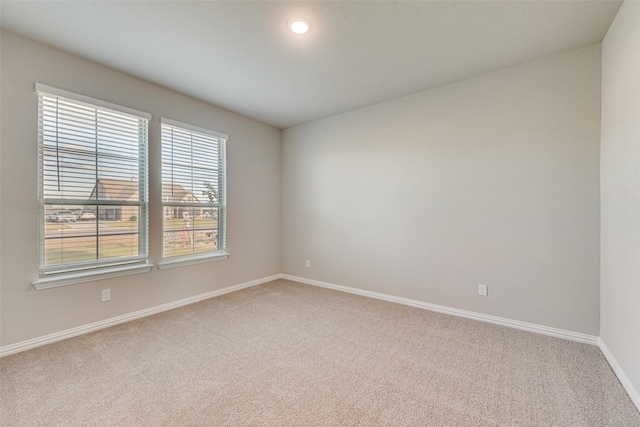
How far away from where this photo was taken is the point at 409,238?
340 centimetres

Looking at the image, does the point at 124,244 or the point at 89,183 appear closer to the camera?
the point at 89,183

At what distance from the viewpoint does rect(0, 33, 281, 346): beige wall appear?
2.24 metres

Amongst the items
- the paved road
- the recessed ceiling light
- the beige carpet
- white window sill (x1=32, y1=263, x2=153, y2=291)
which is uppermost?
the recessed ceiling light

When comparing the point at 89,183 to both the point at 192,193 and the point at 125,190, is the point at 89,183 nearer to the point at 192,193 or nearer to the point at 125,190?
the point at 125,190

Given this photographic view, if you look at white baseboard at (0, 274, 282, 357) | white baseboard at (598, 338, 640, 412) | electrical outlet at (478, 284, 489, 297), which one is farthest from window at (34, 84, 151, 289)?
white baseboard at (598, 338, 640, 412)

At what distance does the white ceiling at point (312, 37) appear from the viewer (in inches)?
76.9

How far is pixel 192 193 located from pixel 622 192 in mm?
4140

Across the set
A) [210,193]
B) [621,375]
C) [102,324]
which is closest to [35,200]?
[102,324]

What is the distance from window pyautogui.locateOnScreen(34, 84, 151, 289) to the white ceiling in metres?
0.54

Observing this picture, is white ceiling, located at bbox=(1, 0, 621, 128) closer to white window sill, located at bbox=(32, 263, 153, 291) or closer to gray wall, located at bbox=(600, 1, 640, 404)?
gray wall, located at bbox=(600, 1, 640, 404)

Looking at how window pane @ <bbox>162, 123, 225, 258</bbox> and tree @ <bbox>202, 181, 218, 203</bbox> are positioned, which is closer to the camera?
window pane @ <bbox>162, 123, 225, 258</bbox>

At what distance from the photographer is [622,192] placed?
1919 mm

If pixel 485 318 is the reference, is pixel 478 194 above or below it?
above

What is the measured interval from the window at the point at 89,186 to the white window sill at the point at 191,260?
0.78ft
